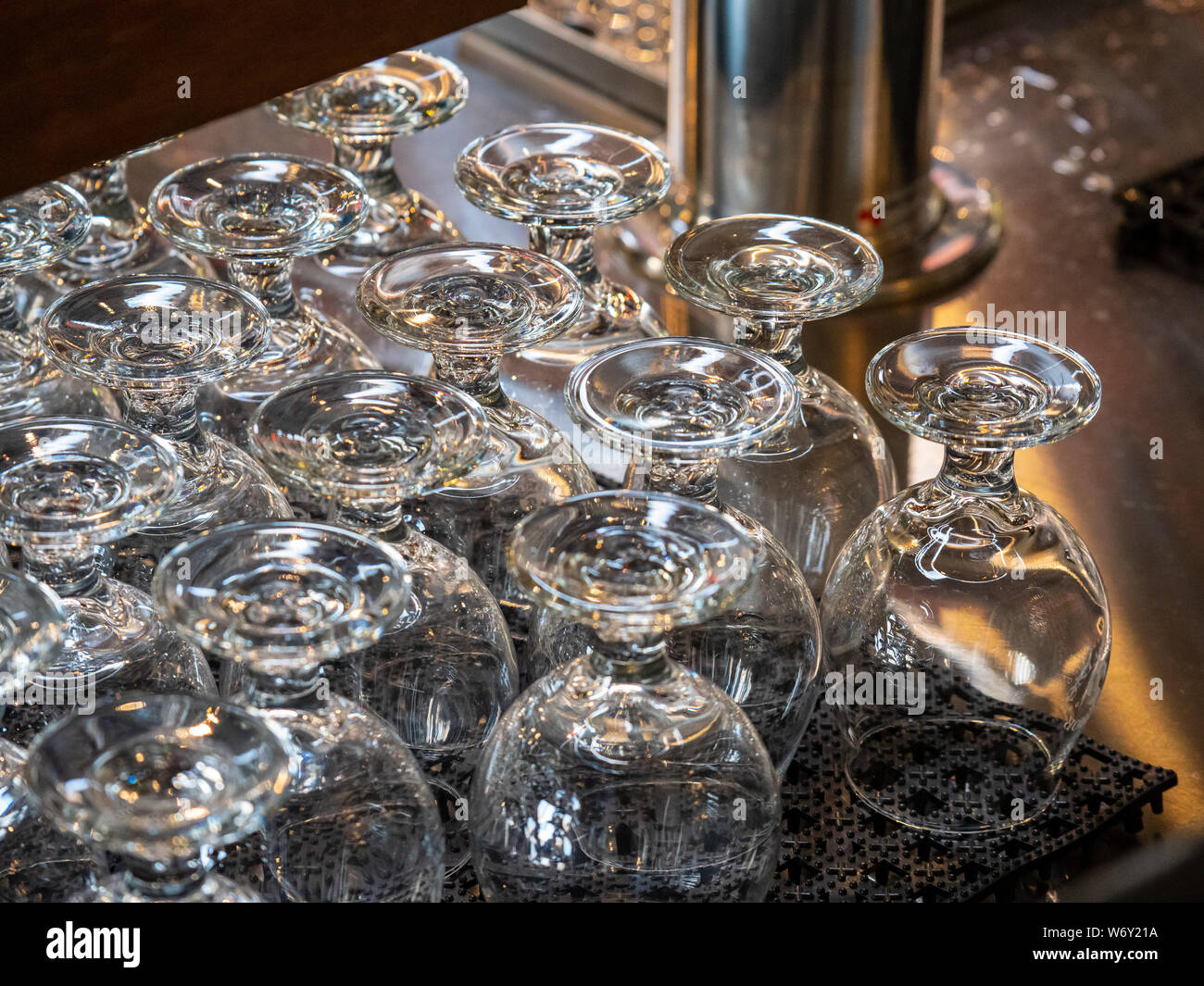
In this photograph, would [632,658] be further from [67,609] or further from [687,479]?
[67,609]

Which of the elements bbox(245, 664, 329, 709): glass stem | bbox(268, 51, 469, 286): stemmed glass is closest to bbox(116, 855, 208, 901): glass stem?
bbox(245, 664, 329, 709): glass stem

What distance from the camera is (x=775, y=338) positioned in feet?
3.60

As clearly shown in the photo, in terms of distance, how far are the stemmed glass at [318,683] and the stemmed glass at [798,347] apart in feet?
1.10

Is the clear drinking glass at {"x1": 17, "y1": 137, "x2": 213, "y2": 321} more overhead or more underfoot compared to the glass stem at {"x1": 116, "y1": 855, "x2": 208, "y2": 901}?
more underfoot

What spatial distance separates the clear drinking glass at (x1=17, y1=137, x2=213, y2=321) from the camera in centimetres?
138

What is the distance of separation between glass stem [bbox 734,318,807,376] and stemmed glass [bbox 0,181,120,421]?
423 millimetres

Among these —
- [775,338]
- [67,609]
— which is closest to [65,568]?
[67,609]

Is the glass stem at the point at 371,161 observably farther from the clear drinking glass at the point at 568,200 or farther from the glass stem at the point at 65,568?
the glass stem at the point at 65,568

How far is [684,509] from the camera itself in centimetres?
84

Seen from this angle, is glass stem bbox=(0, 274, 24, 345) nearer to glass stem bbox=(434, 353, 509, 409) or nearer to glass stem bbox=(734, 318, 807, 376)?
glass stem bbox=(434, 353, 509, 409)

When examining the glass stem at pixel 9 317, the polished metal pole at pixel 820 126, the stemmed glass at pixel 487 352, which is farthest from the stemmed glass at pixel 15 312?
the polished metal pole at pixel 820 126

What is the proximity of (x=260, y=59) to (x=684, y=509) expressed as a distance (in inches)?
13.9

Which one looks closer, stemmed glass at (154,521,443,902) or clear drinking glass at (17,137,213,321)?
stemmed glass at (154,521,443,902)
